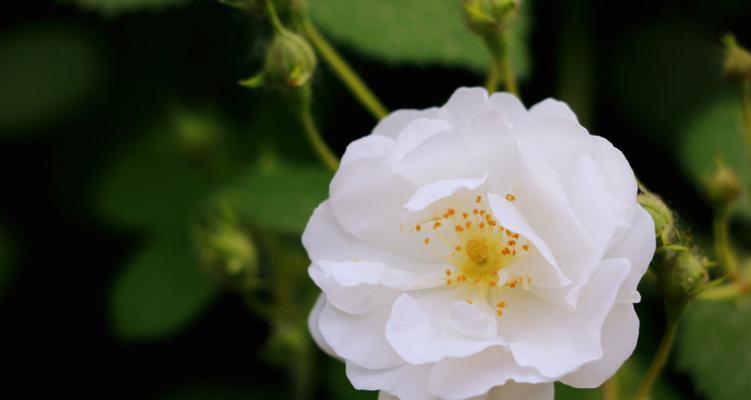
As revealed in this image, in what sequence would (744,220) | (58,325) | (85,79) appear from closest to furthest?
(744,220)
(58,325)
(85,79)

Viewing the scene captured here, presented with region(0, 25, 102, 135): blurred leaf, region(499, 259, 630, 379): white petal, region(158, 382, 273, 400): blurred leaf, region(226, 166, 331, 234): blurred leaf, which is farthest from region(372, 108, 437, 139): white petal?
region(0, 25, 102, 135): blurred leaf

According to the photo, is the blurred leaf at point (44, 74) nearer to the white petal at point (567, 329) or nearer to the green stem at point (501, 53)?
the green stem at point (501, 53)

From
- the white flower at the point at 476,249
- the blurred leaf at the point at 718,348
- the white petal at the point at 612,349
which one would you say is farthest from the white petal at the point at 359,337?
the blurred leaf at the point at 718,348

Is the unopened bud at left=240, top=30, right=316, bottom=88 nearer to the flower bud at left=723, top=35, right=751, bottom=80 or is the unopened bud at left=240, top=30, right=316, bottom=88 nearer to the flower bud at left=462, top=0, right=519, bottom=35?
the flower bud at left=462, top=0, right=519, bottom=35

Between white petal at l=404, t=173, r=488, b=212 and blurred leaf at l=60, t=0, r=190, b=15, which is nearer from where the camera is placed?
white petal at l=404, t=173, r=488, b=212

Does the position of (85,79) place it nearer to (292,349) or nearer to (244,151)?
(244,151)

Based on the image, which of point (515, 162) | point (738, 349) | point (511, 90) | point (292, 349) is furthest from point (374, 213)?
point (738, 349)

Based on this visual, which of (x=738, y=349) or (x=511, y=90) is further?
(x=738, y=349)
